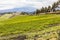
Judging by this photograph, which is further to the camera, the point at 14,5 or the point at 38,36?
the point at 14,5

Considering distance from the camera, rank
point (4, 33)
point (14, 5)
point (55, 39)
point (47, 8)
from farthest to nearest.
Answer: point (47, 8) < point (14, 5) < point (4, 33) < point (55, 39)

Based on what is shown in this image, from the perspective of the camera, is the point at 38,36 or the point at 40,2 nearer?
the point at 38,36

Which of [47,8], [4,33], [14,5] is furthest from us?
[47,8]

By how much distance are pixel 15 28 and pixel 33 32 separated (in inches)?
79.5

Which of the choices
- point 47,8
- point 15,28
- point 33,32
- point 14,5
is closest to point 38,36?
point 33,32

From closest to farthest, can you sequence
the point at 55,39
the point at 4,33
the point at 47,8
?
the point at 55,39 → the point at 4,33 → the point at 47,8

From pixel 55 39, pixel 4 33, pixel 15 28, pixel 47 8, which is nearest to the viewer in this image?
pixel 55 39

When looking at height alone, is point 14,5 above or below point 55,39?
above

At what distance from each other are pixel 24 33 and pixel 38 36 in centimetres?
151

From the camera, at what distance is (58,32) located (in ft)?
61.0

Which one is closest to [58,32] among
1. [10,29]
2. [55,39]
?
[55,39]

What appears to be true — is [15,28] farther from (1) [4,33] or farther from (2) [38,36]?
(2) [38,36]

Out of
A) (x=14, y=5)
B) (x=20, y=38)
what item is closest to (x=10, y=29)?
(x=20, y=38)

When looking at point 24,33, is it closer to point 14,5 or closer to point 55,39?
point 55,39
